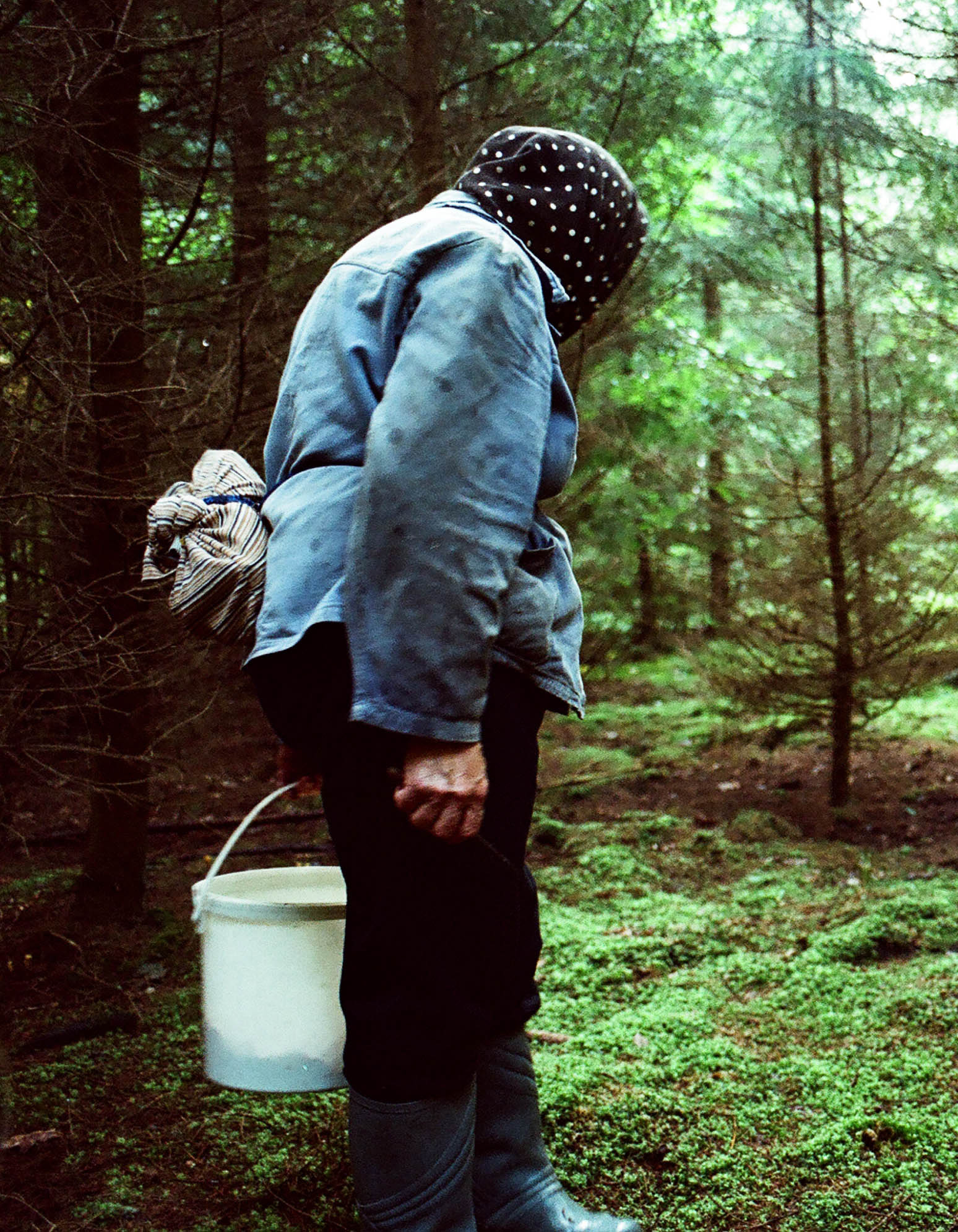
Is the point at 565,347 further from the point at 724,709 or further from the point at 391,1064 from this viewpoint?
the point at 391,1064

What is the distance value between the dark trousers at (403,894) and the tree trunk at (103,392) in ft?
3.74

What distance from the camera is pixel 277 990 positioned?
72.2 inches

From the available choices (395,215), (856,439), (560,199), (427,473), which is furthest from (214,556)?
(856,439)

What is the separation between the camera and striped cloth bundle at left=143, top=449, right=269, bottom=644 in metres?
1.83

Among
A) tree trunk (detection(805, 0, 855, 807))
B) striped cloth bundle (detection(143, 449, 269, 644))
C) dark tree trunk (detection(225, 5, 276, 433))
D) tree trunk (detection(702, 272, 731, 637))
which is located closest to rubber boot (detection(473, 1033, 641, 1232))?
striped cloth bundle (detection(143, 449, 269, 644))

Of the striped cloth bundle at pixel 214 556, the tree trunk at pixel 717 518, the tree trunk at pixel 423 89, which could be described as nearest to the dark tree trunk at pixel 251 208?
the tree trunk at pixel 423 89

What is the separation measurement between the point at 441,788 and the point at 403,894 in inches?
8.6

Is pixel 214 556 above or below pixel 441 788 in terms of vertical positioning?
above

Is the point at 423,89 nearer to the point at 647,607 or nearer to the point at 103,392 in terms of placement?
the point at 103,392

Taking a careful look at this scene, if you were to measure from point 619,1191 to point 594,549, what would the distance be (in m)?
8.50

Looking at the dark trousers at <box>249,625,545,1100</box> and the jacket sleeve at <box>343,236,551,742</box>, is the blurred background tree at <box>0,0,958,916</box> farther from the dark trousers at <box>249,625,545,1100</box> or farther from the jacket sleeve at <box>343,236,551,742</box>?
the jacket sleeve at <box>343,236,551,742</box>

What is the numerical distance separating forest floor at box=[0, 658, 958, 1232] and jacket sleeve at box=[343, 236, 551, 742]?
1351 millimetres

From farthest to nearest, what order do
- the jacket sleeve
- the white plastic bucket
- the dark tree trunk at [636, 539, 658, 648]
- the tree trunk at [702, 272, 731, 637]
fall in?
the dark tree trunk at [636, 539, 658, 648], the tree trunk at [702, 272, 731, 637], the white plastic bucket, the jacket sleeve

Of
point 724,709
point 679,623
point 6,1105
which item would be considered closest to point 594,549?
point 679,623
